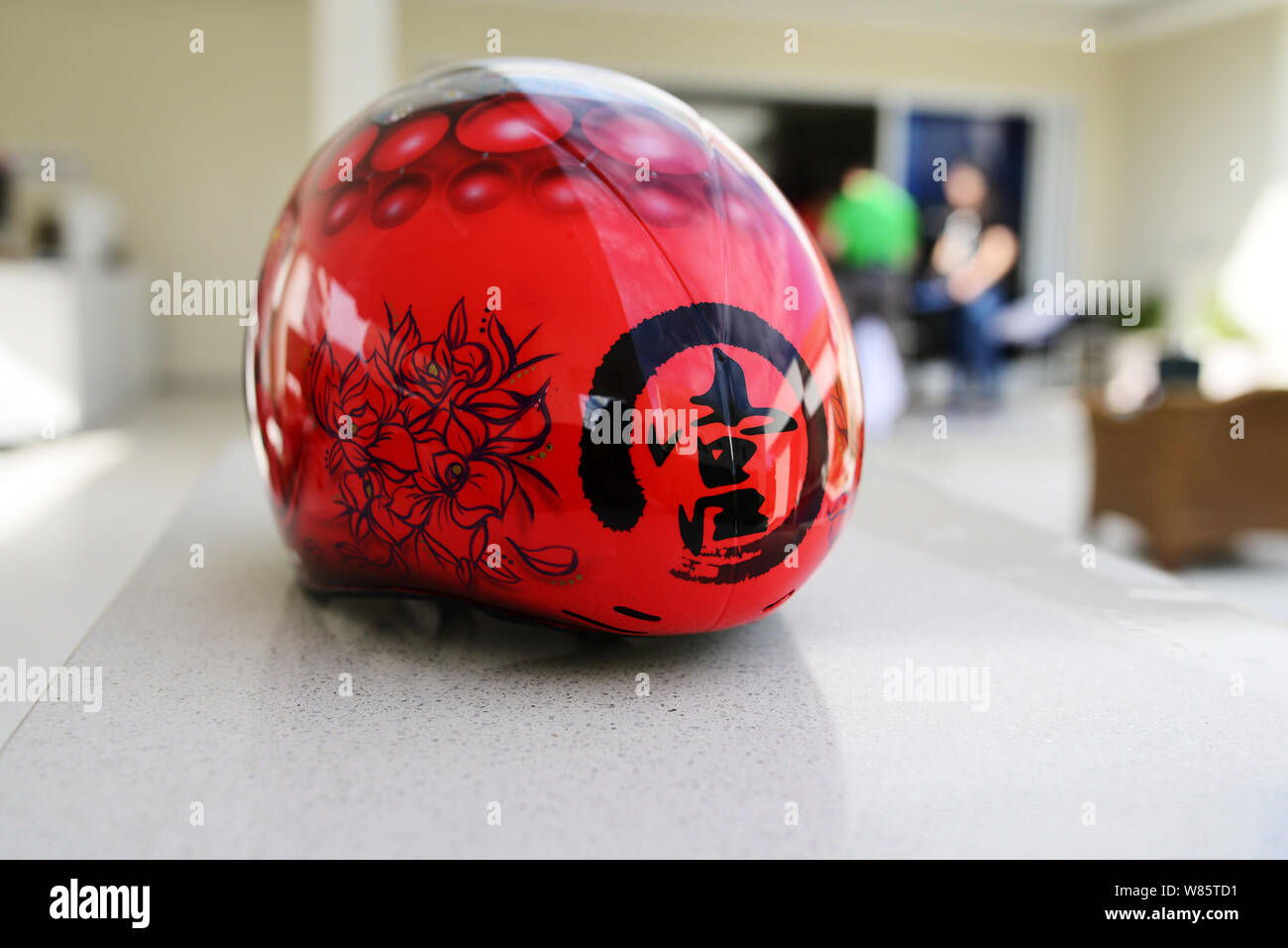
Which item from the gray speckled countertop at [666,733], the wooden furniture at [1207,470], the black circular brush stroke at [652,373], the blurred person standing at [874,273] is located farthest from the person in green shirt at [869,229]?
the black circular brush stroke at [652,373]

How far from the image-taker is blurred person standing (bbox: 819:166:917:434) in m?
5.43

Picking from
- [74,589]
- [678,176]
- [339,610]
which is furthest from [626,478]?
[74,589]

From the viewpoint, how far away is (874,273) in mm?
5570

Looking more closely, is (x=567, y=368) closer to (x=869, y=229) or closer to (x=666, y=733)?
(x=666, y=733)

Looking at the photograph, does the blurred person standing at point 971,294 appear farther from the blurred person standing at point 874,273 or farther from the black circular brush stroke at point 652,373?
the black circular brush stroke at point 652,373

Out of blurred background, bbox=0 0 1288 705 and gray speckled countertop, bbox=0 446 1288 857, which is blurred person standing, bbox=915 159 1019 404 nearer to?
blurred background, bbox=0 0 1288 705

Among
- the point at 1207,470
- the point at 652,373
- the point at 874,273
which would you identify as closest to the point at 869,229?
the point at 874,273

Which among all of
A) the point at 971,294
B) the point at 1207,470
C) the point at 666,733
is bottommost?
the point at 1207,470

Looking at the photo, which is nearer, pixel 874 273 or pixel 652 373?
pixel 652 373

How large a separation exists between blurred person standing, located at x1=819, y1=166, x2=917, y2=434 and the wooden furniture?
2.22 meters

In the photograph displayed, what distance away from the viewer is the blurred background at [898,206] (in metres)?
3.56

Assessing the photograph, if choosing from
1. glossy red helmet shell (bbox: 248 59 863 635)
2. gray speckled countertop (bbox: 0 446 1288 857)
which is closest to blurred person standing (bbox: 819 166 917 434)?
gray speckled countertop (bbox: 0 446 1288 857)

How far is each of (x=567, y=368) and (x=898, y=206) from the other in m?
5.27

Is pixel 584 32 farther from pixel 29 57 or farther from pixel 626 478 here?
pixel 626 478
